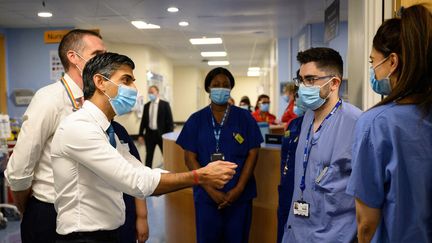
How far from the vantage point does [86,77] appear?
1537mm

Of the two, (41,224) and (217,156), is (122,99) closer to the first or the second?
(41,224)

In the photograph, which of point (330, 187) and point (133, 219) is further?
point (133, 219)

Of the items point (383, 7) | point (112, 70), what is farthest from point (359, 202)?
point (383, 7)

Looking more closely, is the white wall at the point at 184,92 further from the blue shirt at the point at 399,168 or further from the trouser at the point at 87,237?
the blue shirt at the point at 399,168

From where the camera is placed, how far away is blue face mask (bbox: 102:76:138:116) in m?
1.54

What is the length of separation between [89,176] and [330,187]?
945 millimetres

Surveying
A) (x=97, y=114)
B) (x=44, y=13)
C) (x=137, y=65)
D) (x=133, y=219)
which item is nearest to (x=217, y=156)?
(x=133, y=219)

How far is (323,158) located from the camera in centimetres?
160

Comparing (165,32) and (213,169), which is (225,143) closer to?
(213,169)

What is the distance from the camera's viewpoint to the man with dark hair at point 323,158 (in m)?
1.54

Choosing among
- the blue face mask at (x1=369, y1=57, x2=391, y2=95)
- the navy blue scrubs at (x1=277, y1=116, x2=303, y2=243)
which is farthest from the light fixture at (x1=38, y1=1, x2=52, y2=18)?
the blue face mask at (x1=369, y1=57, x2=391, y2=95)

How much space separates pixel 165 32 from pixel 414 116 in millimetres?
7565

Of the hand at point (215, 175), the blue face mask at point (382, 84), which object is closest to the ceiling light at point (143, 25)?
the hand at point (215, 175)

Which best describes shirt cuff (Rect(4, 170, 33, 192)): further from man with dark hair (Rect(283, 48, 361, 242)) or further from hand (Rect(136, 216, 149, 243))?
man with dark hair (Rect(283, 48, 361, 242))
